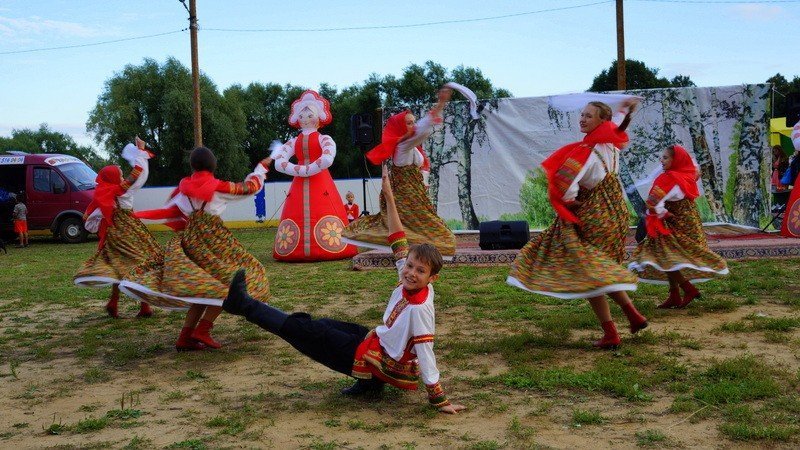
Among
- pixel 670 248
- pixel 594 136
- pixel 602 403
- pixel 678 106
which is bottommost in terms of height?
pixel 602 403

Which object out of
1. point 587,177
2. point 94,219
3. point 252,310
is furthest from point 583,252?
point 94,219

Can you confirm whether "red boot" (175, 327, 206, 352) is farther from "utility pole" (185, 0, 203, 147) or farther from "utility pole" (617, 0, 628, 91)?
"utility pole" (617, 0, 628, 91)

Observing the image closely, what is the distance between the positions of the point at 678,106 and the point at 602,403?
11.4 metres

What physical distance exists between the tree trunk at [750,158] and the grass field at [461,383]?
695 centimetres

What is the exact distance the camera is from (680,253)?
6.32m

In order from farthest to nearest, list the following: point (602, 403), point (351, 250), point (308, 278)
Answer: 1. point (351, 250)
2. point (308, 278)
3. point (602, 403)

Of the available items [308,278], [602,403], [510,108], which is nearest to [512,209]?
[510,108]

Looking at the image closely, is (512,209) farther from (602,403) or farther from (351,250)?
(602,403)

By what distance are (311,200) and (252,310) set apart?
7.56 meters

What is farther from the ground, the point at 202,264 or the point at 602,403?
the point at 202,264

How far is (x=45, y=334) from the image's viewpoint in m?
6.25

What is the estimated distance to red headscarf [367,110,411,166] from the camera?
21.9ft

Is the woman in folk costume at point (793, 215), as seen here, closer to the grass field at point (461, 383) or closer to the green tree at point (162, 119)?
the grass field at point (461, 383)

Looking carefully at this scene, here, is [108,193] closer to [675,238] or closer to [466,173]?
[675,238]
